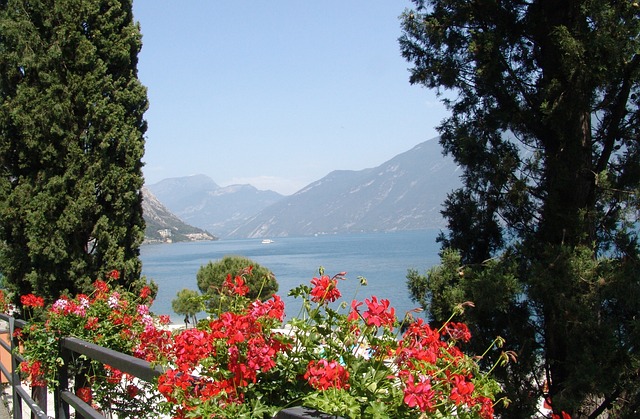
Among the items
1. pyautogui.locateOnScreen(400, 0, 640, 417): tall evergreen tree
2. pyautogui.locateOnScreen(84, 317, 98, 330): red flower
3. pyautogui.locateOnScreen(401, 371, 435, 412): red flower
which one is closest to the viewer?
pyautogui.locateOnScreen(401, 371, 435, 412): red flower

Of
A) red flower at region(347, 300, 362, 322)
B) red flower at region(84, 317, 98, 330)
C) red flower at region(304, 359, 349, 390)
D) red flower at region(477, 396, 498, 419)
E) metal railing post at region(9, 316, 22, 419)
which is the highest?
red flower at region(347, 300, 362, 322)

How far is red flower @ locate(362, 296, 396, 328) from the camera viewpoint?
1312mm

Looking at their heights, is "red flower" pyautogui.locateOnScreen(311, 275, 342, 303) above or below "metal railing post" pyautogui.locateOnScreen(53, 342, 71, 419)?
above

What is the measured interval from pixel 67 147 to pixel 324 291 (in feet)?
17.8

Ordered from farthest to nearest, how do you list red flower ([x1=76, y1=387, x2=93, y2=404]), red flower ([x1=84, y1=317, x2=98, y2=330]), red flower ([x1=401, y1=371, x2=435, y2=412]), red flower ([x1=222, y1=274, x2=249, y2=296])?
red flower ([x1=84, y1=317, x2=98, y2=330]), red flower ([x1=76, y1=387, x2=93, y2=404]), red flower ([x1=222, y1=274, x2=249, y2=296]), red flower ([x1=401, y1=371, x2=435, y2=412])

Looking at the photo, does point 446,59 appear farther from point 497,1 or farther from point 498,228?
point 498,228

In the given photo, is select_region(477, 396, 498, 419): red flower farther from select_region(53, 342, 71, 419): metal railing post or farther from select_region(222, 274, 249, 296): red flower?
select_region(53, 342, 71, 419): metal railing post

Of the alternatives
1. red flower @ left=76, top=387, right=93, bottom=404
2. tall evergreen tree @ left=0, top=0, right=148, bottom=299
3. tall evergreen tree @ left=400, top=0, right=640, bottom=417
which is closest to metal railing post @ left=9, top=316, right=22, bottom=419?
red flower @ left=76, top=387, right=93, bottom=404

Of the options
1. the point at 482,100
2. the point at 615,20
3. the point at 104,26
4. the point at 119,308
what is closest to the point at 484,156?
the point at 482,100

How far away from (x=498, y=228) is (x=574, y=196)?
75 cm

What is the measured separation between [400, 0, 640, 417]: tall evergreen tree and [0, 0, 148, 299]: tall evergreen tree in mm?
3008

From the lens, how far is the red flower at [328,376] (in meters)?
1.16

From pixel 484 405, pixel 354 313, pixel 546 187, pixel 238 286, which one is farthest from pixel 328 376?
pixel 546 187

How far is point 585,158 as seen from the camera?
17.2ft
